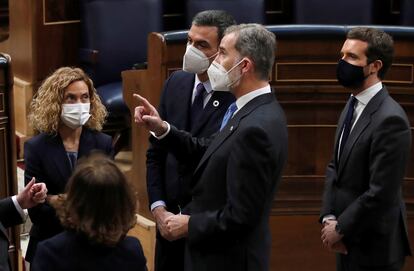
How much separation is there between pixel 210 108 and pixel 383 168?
1.33 ft

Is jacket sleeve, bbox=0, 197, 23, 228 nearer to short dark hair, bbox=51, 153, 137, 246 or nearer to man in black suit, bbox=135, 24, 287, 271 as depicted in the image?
man in black suit, bbox=135, 24, 287, 271

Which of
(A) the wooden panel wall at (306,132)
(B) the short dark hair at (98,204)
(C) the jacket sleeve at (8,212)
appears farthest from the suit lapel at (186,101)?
(B) the short dark hair at (98,204)

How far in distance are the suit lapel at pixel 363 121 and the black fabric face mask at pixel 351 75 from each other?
0.17 ft

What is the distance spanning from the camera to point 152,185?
2.08m

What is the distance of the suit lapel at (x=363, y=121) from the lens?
6.37 ft

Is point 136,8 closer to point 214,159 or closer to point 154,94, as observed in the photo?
point 154,94

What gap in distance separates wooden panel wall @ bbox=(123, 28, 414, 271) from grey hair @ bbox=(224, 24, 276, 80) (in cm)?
89

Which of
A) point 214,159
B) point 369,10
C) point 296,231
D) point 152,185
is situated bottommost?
point 296,231

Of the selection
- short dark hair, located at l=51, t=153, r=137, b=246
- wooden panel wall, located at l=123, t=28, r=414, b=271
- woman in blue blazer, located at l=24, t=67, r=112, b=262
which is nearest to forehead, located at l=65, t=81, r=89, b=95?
woman in blue blazer, located at l=24, t=67, r=112, b=262

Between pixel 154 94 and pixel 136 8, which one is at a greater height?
pixel 136 8

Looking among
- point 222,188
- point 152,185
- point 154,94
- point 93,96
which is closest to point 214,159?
point 222,188

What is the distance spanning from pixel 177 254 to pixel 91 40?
1.51 metres

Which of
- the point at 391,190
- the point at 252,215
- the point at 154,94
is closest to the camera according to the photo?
the point at 252,215

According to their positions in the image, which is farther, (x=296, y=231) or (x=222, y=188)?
(x=296, y=231)
